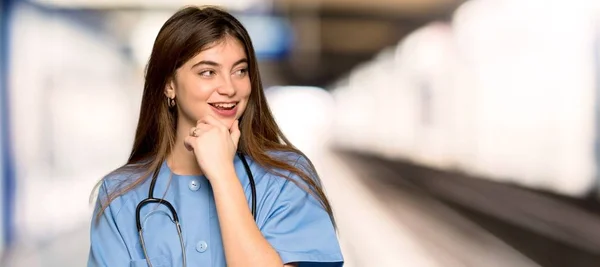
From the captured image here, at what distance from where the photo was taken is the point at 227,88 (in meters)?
1.68

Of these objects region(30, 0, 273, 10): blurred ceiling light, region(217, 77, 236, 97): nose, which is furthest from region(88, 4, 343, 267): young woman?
region(30, 0, 273, 10): blurred ceiling light

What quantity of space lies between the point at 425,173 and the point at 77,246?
6476 millimetres

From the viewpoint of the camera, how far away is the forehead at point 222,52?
1.68 metres

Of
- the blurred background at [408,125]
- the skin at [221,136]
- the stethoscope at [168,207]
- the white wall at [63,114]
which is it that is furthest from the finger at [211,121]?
the white wall at [63,114]

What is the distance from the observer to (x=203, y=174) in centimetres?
179

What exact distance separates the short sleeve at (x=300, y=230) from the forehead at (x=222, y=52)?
0.84ft

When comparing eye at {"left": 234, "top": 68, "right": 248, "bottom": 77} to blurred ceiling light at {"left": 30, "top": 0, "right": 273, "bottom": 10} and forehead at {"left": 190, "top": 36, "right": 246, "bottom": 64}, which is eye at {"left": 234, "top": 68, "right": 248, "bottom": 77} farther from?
blurred ceiling light at {"left": 30, "top": 0, "right": 273, "bottom": 10}

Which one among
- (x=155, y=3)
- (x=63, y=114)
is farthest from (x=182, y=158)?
(x=155, y=3)

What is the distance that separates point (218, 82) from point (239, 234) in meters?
0.31

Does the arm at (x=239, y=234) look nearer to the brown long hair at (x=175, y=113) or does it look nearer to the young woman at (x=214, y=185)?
the young woman at (x=214, y=185)

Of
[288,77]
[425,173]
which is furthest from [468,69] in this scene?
[288,77]

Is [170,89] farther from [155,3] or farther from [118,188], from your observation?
[155,3]

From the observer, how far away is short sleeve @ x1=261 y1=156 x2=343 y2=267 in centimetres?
164

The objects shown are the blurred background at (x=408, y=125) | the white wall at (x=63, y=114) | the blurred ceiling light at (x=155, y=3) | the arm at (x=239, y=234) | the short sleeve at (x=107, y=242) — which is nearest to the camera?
the arm at (x=239, y=234)
